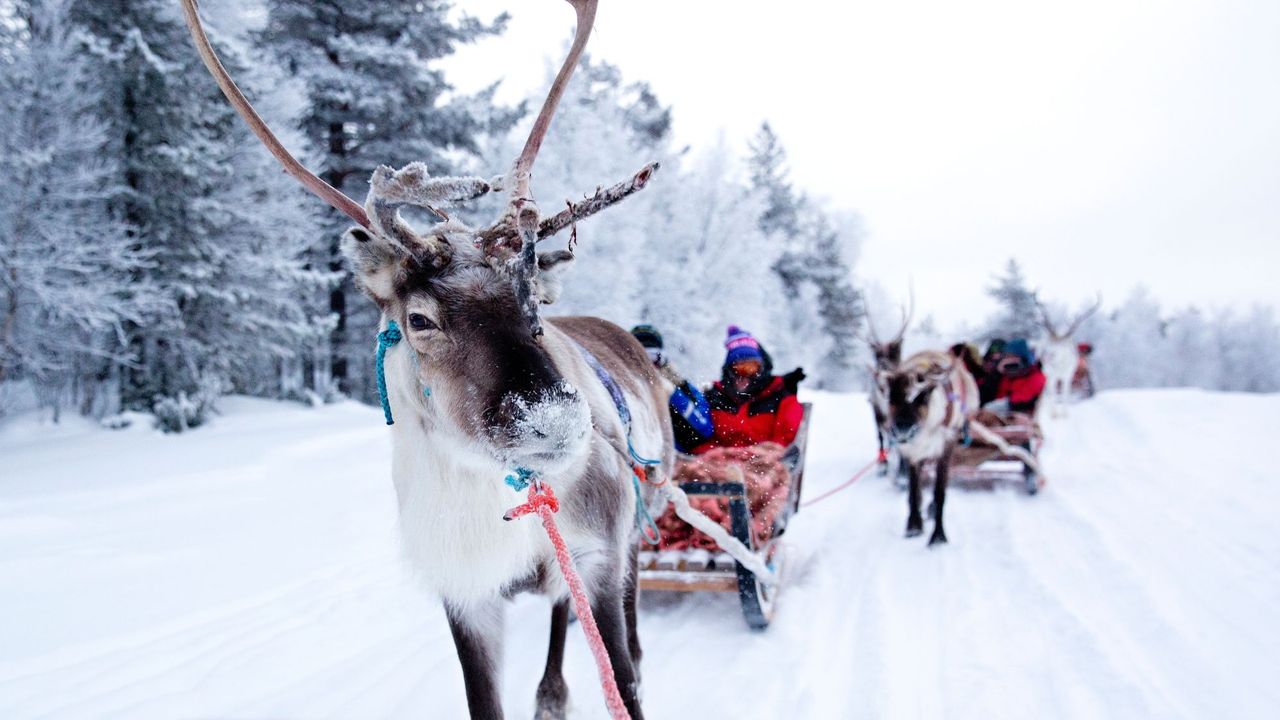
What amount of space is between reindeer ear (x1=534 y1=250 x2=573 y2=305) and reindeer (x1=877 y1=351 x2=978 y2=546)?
15.5ft

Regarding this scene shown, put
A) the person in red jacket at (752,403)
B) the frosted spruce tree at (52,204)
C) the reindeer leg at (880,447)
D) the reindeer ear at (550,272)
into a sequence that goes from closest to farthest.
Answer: the reindeer ear at (550,272)
the person in red jacket at (752,403)
the reindeer leg at (880,447)
the frosted spruce tree at (52,204)

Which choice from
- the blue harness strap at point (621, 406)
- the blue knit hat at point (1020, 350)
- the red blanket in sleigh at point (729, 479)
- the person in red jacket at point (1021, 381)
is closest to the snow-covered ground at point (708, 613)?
the red blanket in sleigh at point (729, 479)

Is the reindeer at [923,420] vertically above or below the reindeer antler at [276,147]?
below

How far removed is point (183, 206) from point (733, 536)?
12.0m

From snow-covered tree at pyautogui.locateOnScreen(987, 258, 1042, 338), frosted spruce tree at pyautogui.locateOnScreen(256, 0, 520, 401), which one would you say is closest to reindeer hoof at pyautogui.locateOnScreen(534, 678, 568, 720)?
frosted spruce tree at pyautogui.locateOnScreen(256, 0, 520, 401)

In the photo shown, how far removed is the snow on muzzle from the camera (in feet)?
5.51

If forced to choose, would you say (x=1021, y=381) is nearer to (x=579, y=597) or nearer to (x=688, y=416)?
(x=688, y=416)

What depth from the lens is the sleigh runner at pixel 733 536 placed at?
13.5ft

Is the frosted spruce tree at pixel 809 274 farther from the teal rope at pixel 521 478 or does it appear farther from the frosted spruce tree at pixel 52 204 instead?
the teal rope at pixel 521 478

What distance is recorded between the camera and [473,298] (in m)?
1.90

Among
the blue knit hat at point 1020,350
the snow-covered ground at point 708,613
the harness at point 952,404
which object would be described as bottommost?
the snow-covered ground at point 708,613

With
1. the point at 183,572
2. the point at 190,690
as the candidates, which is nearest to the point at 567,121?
the point at 183,572

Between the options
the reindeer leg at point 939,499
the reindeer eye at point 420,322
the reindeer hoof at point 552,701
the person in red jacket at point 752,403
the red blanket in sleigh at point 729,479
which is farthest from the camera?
the reindeer leg at point 939,499

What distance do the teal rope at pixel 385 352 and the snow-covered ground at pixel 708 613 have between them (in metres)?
0.47
